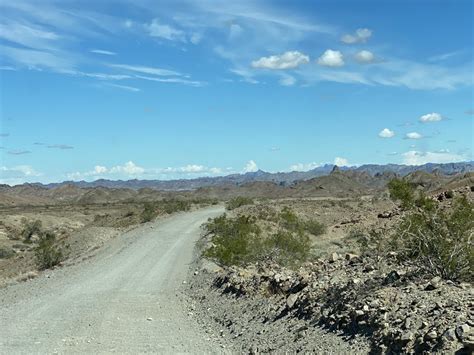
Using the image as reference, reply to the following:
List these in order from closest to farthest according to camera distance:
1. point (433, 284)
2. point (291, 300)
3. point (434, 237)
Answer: point (433, 284), point (434, 237), point (291, 300)

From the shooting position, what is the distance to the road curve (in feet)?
42.5

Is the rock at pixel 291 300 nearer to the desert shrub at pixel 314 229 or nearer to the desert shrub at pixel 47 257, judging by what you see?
the desert shrub at pixel 47 257

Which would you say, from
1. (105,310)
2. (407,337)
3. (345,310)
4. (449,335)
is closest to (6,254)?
(105,310)

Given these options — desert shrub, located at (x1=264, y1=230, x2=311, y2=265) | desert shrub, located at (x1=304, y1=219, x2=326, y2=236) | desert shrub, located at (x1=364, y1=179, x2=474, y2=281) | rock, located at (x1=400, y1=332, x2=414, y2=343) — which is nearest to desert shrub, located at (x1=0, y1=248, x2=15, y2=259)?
desert shrub, located at (x1=304, y1=219, x2=326, y2=236)

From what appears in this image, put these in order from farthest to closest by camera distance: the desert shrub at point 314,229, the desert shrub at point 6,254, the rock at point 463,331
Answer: the desert shrub at point 6,254 < the desert shrub at point 314,229 < the rock at point 463,331

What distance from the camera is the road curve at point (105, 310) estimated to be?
511 inches

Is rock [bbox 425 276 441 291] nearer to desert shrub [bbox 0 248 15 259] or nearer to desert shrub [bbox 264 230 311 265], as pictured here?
desert shrub [bbox 264 230 311 265]

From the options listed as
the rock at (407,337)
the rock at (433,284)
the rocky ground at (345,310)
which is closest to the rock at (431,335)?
the rocky ground at (345,310)

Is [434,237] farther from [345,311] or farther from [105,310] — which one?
[105,310]

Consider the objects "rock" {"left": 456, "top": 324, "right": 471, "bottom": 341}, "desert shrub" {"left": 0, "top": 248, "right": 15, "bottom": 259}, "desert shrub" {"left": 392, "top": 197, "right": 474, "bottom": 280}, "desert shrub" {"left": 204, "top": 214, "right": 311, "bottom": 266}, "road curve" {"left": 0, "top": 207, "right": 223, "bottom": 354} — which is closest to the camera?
"rock" {"left": 456, "top": 324, "right": 471, "bottom": 341}

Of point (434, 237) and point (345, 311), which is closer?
point (345, 311)

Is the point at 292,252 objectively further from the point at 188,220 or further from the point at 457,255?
the point at 188,220

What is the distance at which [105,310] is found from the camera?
1667 cm

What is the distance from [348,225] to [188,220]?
1660 centimetres
